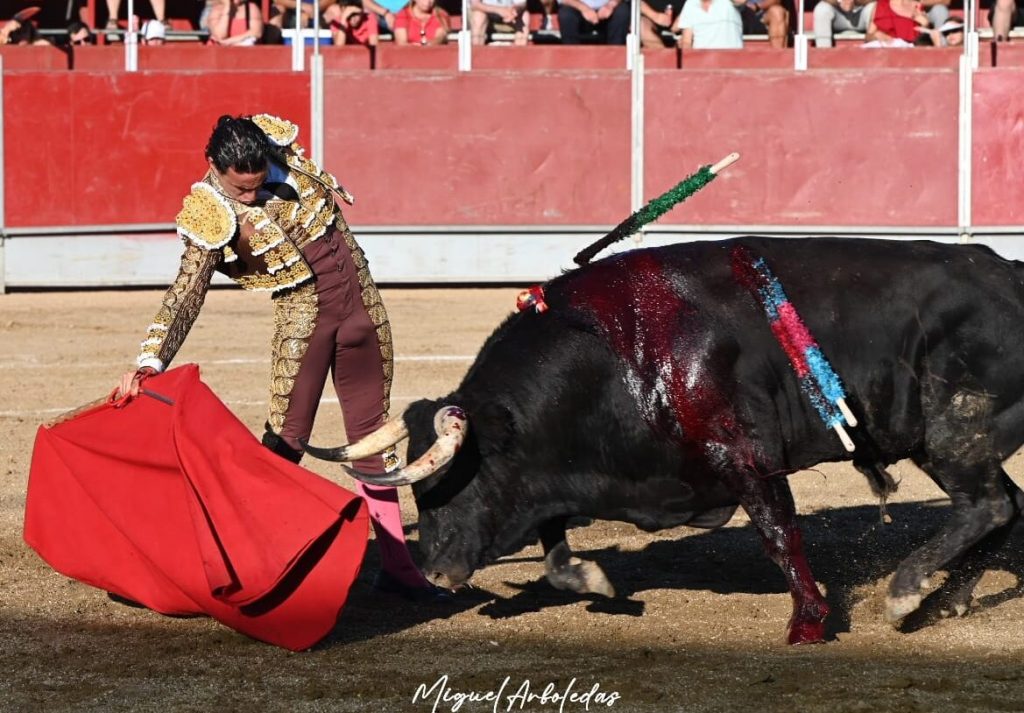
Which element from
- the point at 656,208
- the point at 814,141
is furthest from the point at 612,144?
the point at 656,208

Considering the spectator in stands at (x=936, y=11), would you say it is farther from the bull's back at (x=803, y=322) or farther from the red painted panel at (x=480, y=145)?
the bull's back at (x=803, y=322)

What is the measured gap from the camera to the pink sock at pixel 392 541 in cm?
432

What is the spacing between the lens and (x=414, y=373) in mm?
7703

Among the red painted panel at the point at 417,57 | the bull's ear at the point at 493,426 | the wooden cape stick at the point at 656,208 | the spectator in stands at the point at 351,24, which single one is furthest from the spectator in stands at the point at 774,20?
the bull's ear at the point at 493,426

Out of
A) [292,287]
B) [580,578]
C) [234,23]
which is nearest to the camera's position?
[580,578]

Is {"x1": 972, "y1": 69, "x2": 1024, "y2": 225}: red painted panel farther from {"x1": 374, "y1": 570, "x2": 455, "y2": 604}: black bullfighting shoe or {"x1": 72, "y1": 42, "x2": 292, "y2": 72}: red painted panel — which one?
{"x1": 374, "y1": 570, "x2": 455, "y2": 604}: black bullfighting shoe

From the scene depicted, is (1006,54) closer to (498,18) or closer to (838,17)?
(838,17)

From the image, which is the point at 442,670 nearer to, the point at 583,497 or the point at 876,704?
the point at 583,497

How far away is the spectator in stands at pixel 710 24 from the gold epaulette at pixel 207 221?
8.03 m

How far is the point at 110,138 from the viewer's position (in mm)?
10961

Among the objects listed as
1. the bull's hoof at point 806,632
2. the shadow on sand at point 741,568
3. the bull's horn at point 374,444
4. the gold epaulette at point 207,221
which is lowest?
the shadow on sand at point 741,568

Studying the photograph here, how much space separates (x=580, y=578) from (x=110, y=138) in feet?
25.5

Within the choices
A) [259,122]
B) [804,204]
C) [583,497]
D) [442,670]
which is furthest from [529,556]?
[804,204]

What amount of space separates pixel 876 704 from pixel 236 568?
141 centimetres
